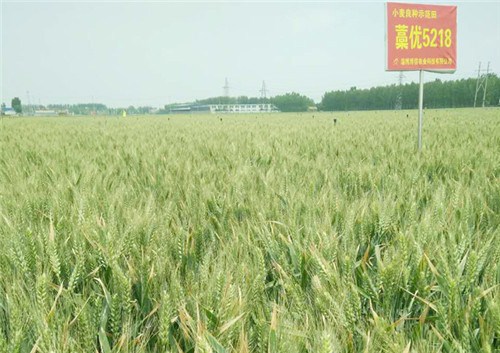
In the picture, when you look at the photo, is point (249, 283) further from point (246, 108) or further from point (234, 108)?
point (246, 108)

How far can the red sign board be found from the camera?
399 centimetres

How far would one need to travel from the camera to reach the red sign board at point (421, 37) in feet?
13.1

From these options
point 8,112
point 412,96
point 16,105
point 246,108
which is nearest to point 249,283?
point 412,96

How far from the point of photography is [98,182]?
6.60ft

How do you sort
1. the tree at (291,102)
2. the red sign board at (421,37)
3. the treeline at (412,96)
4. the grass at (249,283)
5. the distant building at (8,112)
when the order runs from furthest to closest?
the tree at (291,102)
the treeline at (412,96)
the distant building at (8,112)
the red sign board at (421,37)
the grass at (249,283)

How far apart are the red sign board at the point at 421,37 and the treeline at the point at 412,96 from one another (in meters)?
81.0

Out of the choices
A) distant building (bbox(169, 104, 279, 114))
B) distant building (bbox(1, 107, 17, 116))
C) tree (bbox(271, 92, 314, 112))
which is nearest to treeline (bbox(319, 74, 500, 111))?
tree (bbox(271, 92, 314, 112))

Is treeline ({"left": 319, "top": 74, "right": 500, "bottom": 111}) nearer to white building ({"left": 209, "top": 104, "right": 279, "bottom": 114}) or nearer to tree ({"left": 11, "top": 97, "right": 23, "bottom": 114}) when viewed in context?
white building ({"left": 209, "top": 104, "right": 279, "bottom": 114})

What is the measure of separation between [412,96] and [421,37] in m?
89.6

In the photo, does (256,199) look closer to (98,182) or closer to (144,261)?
(144,261)

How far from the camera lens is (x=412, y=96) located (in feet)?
275

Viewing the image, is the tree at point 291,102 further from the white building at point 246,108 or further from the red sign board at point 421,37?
the red sign board at point 421,37

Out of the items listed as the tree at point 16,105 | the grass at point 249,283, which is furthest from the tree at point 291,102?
the grass at point 249,283

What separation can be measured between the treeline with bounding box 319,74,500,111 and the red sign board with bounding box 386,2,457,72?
8097cm
